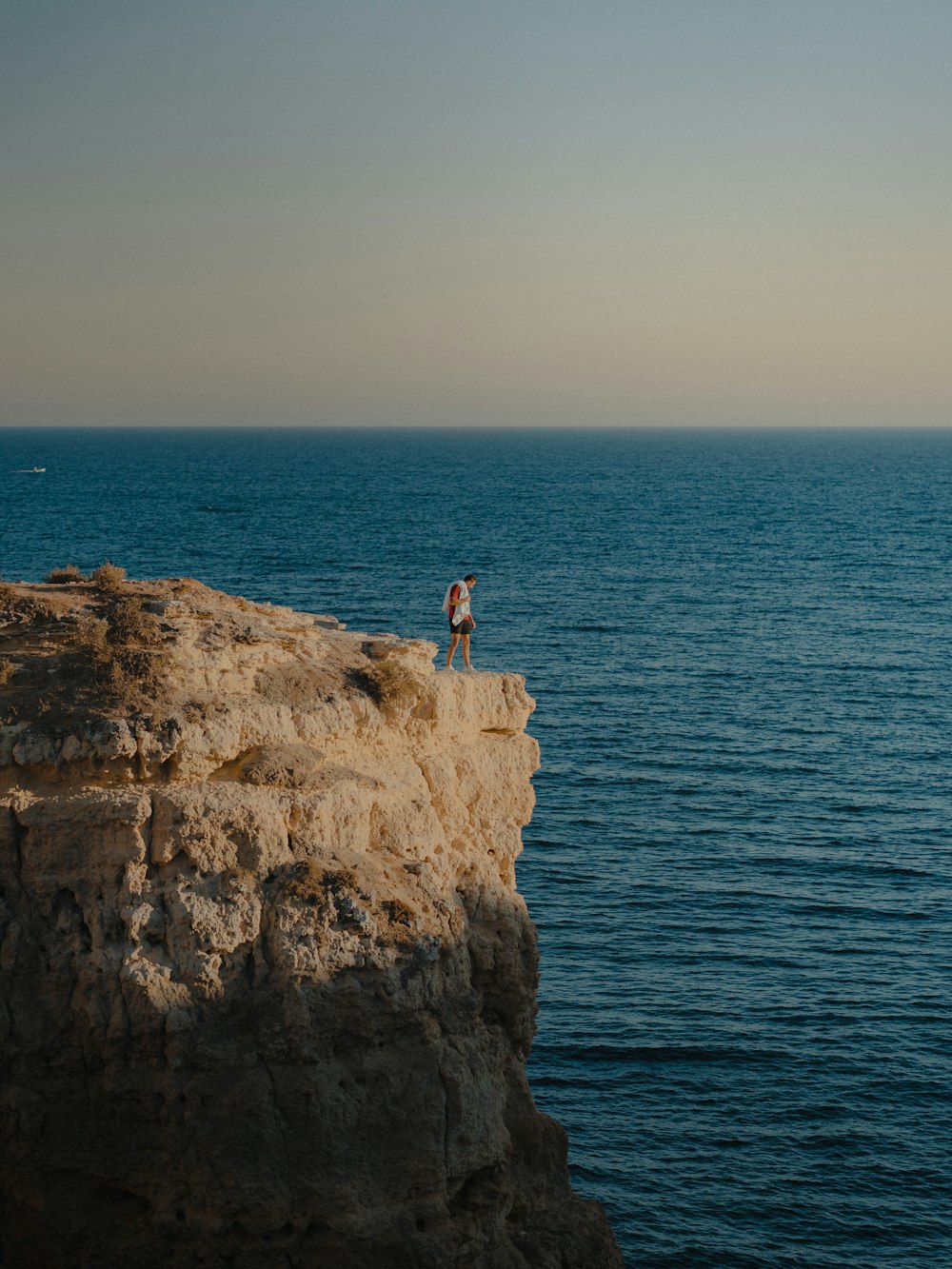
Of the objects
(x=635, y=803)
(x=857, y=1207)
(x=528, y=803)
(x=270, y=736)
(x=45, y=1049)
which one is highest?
(x=270, y=736)

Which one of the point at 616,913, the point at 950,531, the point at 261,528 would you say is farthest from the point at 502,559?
the point at 616,913

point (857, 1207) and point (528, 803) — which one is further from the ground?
point (528, 803)

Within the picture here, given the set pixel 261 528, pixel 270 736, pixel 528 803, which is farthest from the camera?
pixel 261 528

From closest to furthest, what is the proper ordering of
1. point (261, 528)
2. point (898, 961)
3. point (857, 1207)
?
point (857, 1207), point (898, 961), point (261, 528)

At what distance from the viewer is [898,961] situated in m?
35.8

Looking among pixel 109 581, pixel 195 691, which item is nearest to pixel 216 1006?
pixel 195 691

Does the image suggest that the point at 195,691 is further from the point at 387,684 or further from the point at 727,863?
the point at 727,863

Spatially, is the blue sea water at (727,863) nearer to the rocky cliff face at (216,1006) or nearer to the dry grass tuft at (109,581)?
the rocky cliff face at (216,1006)

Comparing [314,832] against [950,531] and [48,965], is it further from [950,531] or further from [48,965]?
[950,531]

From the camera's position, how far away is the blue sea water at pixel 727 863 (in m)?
27.2

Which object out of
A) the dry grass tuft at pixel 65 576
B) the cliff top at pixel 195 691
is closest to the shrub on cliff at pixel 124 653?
the cliff top at pixel 195 691

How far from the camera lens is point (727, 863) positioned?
4234 centimetres

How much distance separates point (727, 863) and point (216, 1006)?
28334mm

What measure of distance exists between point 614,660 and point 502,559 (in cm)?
3607
